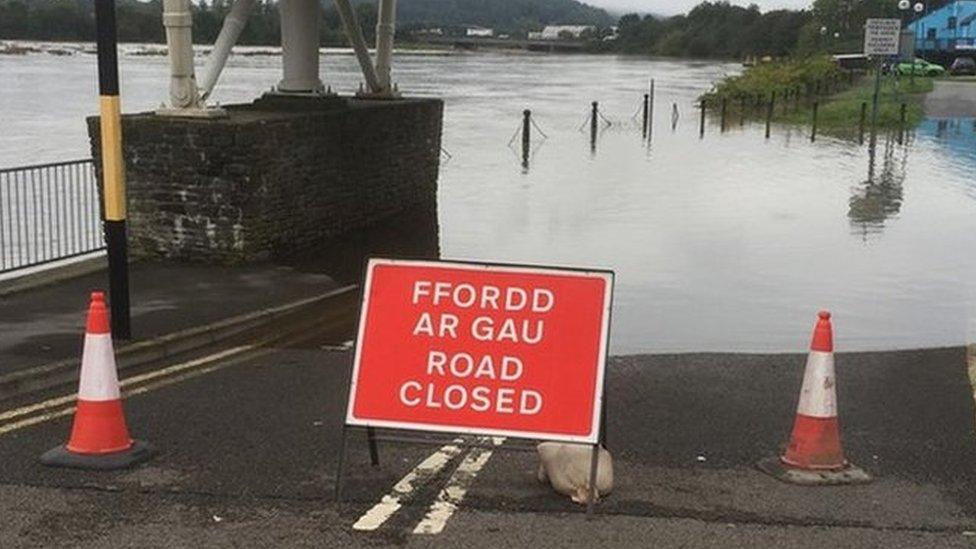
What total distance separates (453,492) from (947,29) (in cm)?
12879

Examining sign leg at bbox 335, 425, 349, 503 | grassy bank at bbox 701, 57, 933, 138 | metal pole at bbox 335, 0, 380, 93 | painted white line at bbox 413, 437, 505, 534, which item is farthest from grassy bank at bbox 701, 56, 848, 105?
sign leg at bbox 335, 425, 349, 503

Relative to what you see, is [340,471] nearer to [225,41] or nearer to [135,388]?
[135,388]

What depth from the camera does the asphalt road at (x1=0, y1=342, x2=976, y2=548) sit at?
5137 mm

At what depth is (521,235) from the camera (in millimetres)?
16453

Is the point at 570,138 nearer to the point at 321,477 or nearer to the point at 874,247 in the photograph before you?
the point at 874,247

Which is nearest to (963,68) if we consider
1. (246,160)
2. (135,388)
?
(246,160)

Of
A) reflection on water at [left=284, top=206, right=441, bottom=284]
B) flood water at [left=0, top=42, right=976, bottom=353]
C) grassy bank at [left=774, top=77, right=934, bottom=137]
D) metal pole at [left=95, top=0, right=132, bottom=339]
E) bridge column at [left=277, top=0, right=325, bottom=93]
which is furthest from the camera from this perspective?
grassy bank at [left=774, top=77, right=934, bottom=137]

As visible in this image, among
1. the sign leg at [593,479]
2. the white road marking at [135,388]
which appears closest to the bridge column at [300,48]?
the white road marking at [135,388]

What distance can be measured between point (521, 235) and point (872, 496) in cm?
1100

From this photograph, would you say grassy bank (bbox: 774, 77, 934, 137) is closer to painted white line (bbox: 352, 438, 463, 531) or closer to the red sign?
painted white line (bbox: 352, 438, 463, 531)

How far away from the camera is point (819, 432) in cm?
593

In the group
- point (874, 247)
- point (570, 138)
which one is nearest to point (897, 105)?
point (570, 138)

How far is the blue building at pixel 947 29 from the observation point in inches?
4395

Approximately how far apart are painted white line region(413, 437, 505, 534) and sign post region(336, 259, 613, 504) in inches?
14.5
